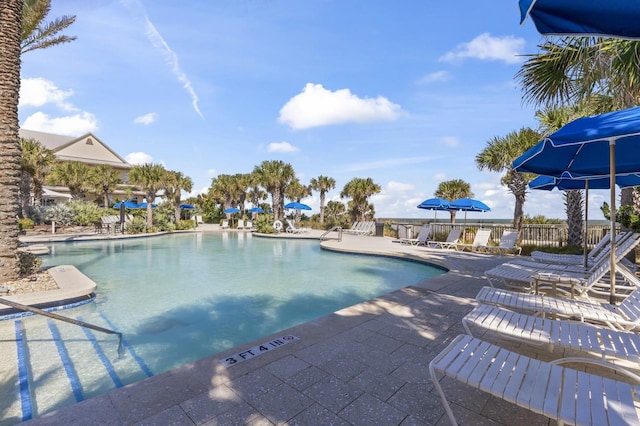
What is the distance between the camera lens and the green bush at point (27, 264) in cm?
676

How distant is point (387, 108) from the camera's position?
19.7 metres

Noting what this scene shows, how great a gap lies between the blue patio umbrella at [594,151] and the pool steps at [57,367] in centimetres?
539

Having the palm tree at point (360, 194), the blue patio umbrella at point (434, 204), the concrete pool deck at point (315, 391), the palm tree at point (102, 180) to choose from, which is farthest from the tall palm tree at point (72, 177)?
the concrete pool deck at point (315, 391)

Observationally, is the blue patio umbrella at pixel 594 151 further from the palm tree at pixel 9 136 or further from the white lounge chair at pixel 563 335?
the palm tree at pixel 9 136

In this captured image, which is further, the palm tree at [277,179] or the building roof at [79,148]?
the building roof at [79,148]

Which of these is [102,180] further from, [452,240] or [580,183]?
[580,183]

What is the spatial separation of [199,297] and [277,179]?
64.2ft

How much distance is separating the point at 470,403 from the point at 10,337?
5847 millimetres

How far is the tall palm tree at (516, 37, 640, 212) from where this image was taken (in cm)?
576

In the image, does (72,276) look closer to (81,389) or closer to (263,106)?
(81,389)

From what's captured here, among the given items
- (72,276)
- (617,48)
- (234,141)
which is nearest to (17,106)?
(72,276)

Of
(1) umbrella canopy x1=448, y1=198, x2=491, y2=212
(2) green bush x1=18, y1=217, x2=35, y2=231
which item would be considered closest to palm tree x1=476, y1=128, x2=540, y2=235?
(1) umbrella canopy x1=448, y1=198, x2=491, y2=212

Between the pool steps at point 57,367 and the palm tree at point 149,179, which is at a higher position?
the palm tree at point 149,179

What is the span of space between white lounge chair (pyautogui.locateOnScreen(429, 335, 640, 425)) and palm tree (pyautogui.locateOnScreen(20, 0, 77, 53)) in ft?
46.5
